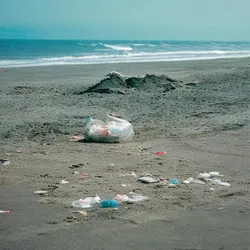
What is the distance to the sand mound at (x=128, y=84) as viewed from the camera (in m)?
12.8

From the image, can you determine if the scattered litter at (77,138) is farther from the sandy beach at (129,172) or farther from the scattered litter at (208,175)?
the scattered litter at (208,175)

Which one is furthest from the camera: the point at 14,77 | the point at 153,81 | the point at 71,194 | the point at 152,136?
the point at 14,77

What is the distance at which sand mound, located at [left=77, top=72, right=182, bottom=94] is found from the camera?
1281 cm

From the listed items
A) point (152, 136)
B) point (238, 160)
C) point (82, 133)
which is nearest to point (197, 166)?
point (238, 160)

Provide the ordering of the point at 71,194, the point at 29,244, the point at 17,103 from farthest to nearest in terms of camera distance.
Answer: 1. the point at 17,103
2. the point at 71,194
3. the point at 29,244

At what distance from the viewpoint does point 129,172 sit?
5707 mm

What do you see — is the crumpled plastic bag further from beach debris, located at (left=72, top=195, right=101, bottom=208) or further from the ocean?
the ocean

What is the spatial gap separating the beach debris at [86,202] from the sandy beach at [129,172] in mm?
89

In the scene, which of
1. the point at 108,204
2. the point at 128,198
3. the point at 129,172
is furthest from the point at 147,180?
the point at 108,204

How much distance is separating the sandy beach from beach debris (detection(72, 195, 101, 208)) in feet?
0.29

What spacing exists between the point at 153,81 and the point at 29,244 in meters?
10.7

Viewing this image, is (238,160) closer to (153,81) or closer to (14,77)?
(153,81)

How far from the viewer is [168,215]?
14.0ft

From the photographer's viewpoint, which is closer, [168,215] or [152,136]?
[168,215]
